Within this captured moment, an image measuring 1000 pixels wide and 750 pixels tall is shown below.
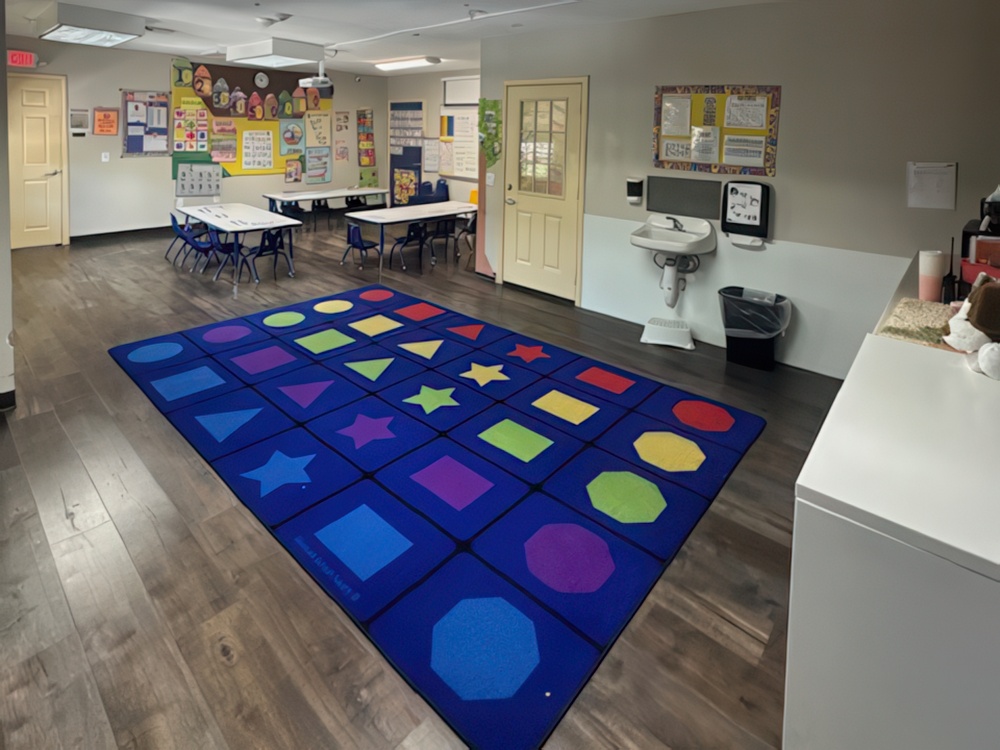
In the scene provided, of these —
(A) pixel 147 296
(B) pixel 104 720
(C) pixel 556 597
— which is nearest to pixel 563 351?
(C) pixel 556 597

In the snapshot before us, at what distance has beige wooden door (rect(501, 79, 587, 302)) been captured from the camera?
18.3ft

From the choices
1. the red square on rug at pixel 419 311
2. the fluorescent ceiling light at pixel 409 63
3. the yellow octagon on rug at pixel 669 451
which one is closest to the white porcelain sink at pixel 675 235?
the yellow octagon on rug at pixel 669 451

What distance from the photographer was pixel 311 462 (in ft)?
10.3

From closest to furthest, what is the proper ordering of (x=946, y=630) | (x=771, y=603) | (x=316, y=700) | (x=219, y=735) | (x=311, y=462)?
(x=946, y=630) < (x=219, y=735) < (x=316, y=700) < (x=771, y=603) < (x=311, y=462)

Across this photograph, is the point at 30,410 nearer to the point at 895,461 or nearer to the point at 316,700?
the point at 316,700

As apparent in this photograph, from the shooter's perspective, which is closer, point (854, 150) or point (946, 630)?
point (946, 630)

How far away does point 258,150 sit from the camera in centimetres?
961

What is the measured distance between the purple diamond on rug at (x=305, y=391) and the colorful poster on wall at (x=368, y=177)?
312 inches

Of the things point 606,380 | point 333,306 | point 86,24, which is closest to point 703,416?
point 606,380

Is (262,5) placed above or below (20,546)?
above

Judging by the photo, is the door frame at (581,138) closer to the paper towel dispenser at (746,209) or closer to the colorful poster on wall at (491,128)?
the colorful poster on wall at (491,128)

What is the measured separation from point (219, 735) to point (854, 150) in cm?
451

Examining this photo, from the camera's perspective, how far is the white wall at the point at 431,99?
9859 mm

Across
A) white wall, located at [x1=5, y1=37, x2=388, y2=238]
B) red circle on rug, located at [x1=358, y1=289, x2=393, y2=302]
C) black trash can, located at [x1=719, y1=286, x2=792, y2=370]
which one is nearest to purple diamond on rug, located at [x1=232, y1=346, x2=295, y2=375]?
red circle on rug, located at [x1=358, y1=289, x2=393, y2=302]
